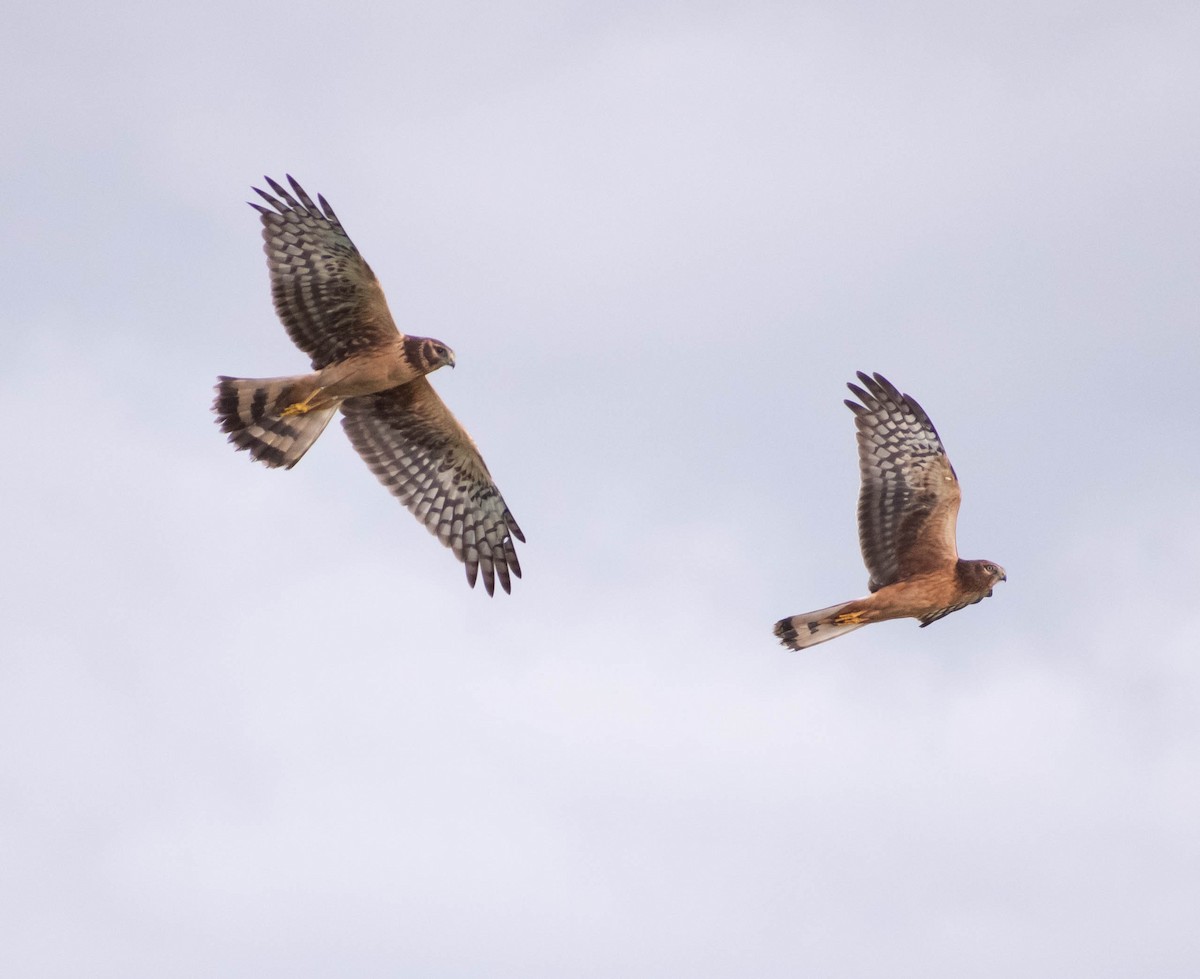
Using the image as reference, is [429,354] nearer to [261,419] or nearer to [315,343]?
[315,343]

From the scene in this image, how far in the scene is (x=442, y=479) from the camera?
1588 centimetres

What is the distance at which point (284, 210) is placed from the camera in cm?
1453

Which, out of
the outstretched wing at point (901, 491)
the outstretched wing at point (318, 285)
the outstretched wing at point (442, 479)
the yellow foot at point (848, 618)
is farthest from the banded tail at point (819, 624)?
the outstretched wing at point (318, 285)

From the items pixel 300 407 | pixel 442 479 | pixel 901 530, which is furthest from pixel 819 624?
pixel 300 407

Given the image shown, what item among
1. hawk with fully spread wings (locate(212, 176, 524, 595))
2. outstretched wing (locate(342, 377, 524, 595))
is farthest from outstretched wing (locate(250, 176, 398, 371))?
outstretched wing (locate(342, 377, 524, 595))

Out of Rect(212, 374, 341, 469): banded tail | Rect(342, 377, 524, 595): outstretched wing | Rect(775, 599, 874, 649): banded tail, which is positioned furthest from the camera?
Rect(342, 377, 524, 595): outstretched wing

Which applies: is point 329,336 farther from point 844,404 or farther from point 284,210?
→ point 844,404

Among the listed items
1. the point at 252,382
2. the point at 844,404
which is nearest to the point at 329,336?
the point at 252,382

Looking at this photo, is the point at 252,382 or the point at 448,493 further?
the point at 448,493

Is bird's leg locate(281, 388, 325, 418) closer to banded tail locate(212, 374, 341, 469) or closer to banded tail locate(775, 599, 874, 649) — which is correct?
banded tail locate(212, 374, 341, 469)

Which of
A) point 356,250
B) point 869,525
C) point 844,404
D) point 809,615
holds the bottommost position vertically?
point 809,615

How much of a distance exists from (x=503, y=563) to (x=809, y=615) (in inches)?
130

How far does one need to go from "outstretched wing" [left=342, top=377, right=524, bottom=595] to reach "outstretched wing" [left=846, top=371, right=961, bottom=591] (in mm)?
3389

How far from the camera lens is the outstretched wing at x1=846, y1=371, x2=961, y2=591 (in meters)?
14.4
